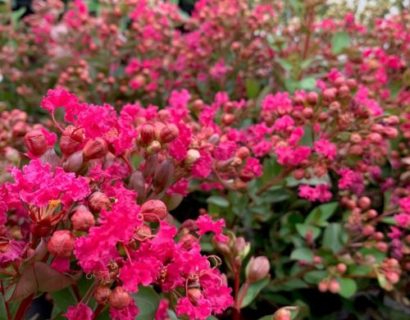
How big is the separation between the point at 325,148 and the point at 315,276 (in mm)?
319

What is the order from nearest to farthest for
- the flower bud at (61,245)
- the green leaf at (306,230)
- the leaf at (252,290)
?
1. the flower bud at (61,245)
2. the leaf at (252,290)
3. the green leaf at (306,230)

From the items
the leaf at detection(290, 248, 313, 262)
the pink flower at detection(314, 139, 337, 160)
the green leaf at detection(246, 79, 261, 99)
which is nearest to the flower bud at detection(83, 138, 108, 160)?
the pink flower at detection(314, 139, 337, 160)

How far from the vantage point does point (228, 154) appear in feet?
3.27

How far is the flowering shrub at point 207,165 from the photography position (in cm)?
65

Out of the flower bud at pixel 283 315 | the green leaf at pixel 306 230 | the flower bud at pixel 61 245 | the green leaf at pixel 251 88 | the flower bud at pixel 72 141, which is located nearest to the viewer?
the flower bud at pixel 61 245

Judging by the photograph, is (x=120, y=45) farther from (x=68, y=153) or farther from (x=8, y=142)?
(x=68, y=153)

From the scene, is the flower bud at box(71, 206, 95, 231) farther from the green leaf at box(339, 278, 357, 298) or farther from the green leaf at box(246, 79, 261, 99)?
the green leaf at box(246, 79, 261, 99)

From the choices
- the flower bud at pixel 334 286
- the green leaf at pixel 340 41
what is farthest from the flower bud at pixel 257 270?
the green leaf at pixel 340 41

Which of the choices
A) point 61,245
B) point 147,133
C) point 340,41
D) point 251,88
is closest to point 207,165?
point 147,133

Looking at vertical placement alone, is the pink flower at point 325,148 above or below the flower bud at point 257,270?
above

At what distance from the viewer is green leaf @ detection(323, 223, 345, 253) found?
1.27 metres

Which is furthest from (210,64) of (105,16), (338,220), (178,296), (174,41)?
(178,296)

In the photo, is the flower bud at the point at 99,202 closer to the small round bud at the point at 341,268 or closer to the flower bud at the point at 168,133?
the flower bud at the point at 168,133

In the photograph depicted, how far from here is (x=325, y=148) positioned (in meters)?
1.07
